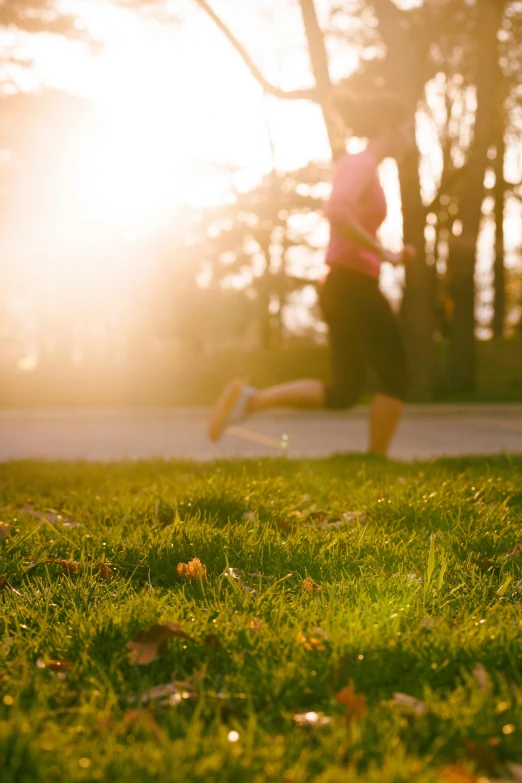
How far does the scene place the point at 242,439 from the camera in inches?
383

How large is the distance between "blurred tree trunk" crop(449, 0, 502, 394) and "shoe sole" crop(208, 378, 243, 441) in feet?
33.4

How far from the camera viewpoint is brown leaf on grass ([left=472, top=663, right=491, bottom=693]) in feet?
6.88

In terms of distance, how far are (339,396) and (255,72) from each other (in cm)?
294

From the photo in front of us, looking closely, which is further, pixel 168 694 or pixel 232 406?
pixel 232 406

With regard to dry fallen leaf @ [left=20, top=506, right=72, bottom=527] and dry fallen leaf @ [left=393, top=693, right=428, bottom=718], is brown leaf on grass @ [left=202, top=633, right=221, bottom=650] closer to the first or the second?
dry fallen leaf @ [left=393, top=693, right=428, bottom=718]

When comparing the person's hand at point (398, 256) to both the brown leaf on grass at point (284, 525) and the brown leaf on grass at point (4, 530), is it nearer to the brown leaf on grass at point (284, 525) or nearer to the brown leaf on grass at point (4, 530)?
Result: the brown leaf on grass at point (284, 525)

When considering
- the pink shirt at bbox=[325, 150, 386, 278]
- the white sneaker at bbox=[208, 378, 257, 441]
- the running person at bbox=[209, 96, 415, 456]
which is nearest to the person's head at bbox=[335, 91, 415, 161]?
the running person at bbox=[209, 96, 415, 456]

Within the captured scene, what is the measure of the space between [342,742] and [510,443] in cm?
747

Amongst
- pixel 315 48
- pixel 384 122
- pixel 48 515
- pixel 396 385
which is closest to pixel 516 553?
pixel 48 515

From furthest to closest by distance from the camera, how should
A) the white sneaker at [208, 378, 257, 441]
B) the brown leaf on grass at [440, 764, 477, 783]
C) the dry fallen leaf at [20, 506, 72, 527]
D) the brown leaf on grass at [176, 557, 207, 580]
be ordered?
the white sneaker at [208, 378, 257, 441] < the dry fallen leaf at [20, 506, 72, 527] < the brown leaf on grass at [176, 557, 207, 580] < the brown leaf on grass at [440, 764, 477, 783]

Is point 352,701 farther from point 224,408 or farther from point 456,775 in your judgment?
point 224,408

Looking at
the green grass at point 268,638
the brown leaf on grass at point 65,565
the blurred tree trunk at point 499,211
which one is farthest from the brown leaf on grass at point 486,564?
the blurred tree trunk at point 499,211

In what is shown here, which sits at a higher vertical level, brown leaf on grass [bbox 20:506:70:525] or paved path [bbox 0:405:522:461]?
brown leaf on grass [bbox 20:506:70:525]

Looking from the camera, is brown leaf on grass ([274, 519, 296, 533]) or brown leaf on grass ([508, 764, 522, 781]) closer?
brown leaf on grass ([508, 764, 522, 781])
